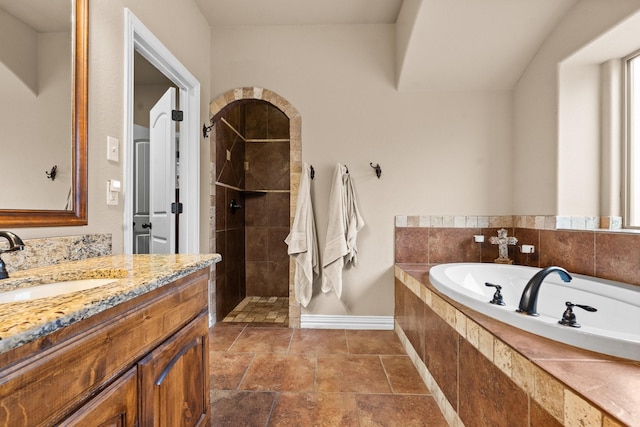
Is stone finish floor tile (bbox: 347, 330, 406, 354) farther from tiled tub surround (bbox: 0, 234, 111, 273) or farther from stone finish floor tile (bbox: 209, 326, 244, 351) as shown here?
tiled tub surround (bbox: 0, 234, 111, 273)

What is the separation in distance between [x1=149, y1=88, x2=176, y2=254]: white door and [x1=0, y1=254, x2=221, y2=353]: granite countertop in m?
1.09

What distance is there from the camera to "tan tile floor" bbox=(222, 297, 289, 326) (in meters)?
2.73

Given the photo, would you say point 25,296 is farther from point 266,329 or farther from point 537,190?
point 537,190

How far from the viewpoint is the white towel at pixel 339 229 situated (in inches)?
93.1

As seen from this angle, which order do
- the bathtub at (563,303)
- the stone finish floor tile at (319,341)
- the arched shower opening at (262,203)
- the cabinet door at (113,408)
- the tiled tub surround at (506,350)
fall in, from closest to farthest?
the cabinet door at (113,408) < the tiled tub surround at (506,350) < the bathtub at (563,303) < the stone finish floor tile at (319,341) < the arched shower opening at (262,203)

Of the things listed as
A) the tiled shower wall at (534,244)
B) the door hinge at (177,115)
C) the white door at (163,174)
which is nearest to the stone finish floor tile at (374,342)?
the tiled shower wall at (534,244)

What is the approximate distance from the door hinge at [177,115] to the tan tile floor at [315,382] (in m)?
1.70

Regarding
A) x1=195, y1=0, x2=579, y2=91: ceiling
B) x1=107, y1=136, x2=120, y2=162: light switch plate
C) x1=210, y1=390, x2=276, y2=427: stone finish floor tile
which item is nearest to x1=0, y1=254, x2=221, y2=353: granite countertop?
x1=107, y1=136, x2=120, y2=162: light switch plate

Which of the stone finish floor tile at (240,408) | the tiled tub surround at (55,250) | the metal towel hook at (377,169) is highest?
the metal towel hook at (377,169)

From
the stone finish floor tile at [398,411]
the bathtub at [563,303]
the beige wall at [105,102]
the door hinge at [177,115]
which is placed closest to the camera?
the bathtub at [563,303]

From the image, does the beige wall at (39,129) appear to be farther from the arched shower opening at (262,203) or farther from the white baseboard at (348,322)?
the arched shower opening at (262,203)

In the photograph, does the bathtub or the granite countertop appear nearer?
the granite countertop

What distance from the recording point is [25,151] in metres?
1.00

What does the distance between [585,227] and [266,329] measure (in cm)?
240
